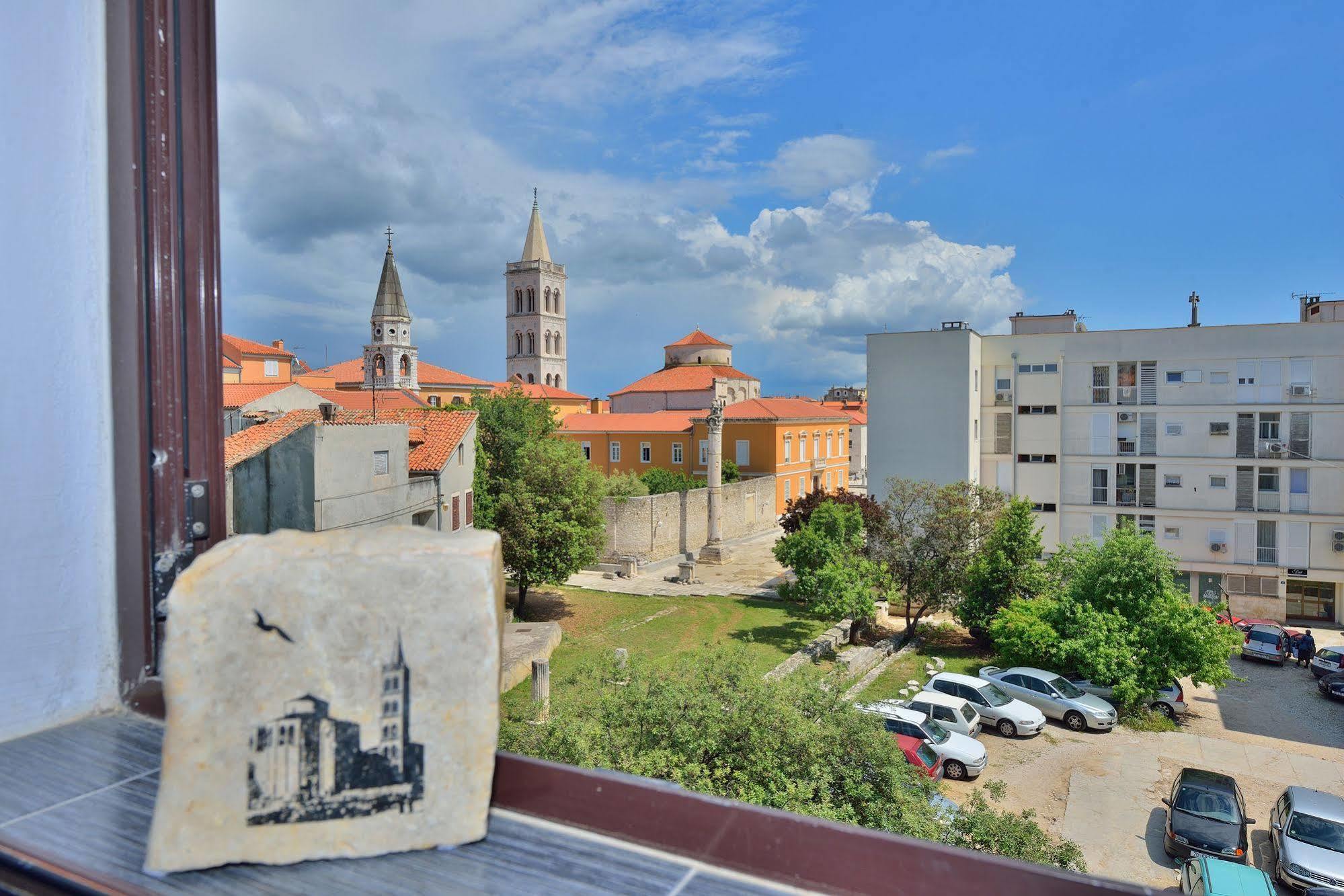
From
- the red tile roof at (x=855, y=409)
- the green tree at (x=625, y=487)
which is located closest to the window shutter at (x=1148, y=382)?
the green tree at (x=625, y=487)

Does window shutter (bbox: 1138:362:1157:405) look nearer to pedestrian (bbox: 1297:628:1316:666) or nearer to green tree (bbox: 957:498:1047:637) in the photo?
pedestrian (bbox: 1297:628:1316:666)

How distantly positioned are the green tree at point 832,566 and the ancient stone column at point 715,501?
5.93 m

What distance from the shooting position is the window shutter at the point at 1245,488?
1733cm

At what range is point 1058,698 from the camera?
1100cm

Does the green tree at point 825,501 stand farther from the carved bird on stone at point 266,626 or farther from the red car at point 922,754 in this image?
the carved bird on stone at point 266,626

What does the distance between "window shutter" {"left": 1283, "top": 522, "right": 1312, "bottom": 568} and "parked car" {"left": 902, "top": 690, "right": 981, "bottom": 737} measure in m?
11.5

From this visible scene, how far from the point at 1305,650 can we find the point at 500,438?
16.2 meters

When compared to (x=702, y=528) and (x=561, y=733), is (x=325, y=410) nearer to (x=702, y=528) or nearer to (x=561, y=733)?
(x=561, y=733)

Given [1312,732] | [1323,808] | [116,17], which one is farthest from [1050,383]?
[116,17]

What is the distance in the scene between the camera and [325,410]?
11.6 meters

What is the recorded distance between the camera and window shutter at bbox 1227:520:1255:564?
17.4 metres

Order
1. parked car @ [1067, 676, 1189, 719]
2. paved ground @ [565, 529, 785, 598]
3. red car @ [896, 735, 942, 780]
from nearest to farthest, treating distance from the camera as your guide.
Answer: red car @ [896, 735, 942, 780]
parked car @ [1067, 676, 1189, 719]
paved ground @ [565, 529, 785, 598]

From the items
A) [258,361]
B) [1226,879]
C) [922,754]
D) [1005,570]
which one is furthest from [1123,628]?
[258,361]

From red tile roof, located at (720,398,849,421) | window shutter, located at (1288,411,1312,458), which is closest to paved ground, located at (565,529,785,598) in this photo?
red tile roof, located at (720,398,849,421)
